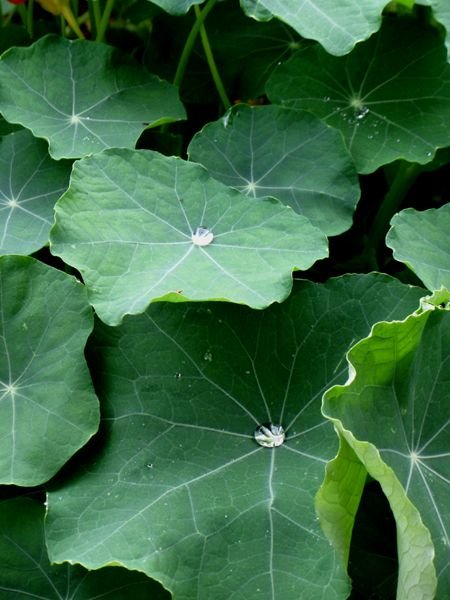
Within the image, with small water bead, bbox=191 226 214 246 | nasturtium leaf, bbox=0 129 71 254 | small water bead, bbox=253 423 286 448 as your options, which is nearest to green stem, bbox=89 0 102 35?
nasturtium leaf, bbox=0 129 71 254

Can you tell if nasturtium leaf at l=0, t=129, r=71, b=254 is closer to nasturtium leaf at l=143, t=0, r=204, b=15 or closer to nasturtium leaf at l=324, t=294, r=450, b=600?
nasturtium leaf at l=143, t=0, r=204, b=15

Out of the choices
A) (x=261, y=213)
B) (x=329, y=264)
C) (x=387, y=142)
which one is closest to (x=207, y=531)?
(x=261, y=213)

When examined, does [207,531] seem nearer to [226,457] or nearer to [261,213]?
[226,457]

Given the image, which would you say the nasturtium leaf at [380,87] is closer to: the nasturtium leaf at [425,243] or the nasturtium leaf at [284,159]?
the nasturtium leaf at [284,159]

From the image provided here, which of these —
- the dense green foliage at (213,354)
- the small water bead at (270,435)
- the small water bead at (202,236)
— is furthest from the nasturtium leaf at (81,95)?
the small water bead at (270,435)

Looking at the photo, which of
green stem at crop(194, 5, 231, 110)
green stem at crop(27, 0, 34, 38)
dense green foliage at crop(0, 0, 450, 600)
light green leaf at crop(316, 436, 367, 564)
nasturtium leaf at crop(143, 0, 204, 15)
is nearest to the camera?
light green leaf at crop(316, 436, 367, 564)

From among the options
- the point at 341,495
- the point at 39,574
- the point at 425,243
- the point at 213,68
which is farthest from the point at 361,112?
the point at 39,574
